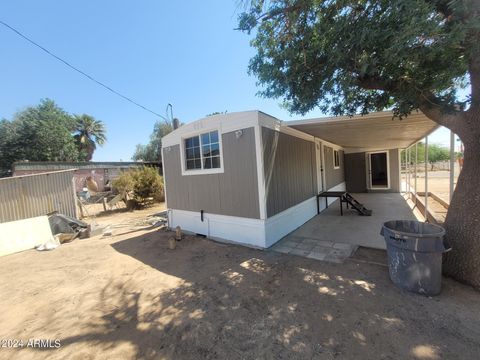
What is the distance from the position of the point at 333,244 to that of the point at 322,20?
12.9 feet

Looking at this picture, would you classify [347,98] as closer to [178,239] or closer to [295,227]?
[295,227]

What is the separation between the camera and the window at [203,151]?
5039 millimetres

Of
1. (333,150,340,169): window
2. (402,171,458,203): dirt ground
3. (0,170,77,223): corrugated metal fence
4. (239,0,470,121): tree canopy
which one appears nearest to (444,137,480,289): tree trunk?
(239,0,470,121): tree canopy

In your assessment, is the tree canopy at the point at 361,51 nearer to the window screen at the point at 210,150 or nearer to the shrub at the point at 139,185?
the window screen at the point at 210,150

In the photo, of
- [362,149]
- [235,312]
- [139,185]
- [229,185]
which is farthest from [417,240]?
[139,185]

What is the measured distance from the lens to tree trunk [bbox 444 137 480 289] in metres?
2.62

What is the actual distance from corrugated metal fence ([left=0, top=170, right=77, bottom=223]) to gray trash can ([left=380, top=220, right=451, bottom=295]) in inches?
396

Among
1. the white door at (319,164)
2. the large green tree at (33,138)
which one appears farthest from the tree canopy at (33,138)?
the white door at (319,164)

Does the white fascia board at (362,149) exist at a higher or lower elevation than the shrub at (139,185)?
higher

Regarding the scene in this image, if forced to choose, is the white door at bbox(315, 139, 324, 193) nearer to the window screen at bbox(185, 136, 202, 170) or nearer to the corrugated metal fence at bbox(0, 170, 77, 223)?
the window screen at bbox(185, 136, 202, 170)

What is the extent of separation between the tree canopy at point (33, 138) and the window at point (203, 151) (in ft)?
78.9

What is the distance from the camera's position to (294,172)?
5.75 meters

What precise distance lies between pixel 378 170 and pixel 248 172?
10853 millimetres

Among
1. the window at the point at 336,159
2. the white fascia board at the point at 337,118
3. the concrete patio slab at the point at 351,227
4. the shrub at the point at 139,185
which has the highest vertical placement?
the white fascia board at the point at 337,118
